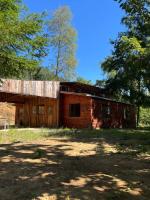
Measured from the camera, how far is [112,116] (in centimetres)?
3681

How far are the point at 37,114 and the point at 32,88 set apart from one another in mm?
4234

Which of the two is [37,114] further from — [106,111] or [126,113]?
[126,113]

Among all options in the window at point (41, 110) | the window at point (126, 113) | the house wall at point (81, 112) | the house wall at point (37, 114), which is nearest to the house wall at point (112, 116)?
the window at point (126, 113)

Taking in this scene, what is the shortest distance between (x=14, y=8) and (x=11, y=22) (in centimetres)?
116

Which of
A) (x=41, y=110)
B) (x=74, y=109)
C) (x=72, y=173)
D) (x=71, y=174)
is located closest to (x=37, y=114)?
(x=41, y=110)

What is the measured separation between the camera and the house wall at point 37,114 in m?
35.1

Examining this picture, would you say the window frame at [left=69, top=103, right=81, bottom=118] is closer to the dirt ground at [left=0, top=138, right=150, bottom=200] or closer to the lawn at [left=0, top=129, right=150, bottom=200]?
the lawn at [left=0, top=129, right=150, bottom=200]

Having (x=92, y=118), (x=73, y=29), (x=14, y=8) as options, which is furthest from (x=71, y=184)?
(x=73, y=29)

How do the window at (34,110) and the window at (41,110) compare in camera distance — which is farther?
the window at (34,110)

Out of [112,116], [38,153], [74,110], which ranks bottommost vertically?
[38,153]

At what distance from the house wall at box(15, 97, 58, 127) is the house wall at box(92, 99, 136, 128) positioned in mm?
3839

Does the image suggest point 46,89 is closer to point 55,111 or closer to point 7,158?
point 55,111

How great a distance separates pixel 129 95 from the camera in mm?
42875

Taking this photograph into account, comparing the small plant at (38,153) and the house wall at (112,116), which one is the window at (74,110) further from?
the small plant at (38,153)
